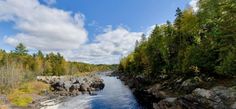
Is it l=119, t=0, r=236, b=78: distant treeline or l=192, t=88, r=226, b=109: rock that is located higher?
l=119, t=0, r=236, b=78: distant treeline

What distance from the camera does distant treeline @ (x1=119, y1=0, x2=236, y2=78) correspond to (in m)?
33.8

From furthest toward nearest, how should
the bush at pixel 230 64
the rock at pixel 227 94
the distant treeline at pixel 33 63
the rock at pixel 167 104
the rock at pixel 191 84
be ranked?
the distant treeline at pixel 33 63 < the rock at pixel 191 84 < the rock at pixel 167 104 < the bush at pixel 230 64 < the rock at pixel 227 94

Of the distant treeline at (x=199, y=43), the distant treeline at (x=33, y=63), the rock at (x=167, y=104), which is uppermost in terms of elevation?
the distant treeline at (x=33, y=63)

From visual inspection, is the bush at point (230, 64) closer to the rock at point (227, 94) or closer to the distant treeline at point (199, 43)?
the distant treeline at point (199, 43)

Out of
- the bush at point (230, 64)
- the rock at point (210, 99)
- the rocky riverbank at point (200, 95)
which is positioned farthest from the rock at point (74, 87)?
the rock at point (210, 99)

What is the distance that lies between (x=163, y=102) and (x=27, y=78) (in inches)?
3105

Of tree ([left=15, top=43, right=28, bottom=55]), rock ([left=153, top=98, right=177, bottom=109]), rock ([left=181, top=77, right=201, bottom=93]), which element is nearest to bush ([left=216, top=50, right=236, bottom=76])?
rock ([left=153, top=98, right=177, bottom=109])

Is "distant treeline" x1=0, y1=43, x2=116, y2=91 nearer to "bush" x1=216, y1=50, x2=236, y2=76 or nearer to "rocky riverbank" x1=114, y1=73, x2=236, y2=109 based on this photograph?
"rocky riverbank" x1=114, y1=73, x2=236, y2=109

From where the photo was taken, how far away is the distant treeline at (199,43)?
33.8m

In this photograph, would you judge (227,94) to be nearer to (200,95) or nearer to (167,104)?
(200,95)

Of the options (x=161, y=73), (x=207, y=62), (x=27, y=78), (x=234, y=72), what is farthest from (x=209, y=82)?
(x=27, y=78)

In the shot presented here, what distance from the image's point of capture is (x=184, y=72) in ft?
176

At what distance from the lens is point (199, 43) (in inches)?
1975

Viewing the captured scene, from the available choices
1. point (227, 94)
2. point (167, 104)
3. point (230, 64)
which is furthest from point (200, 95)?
point (167, 104)
